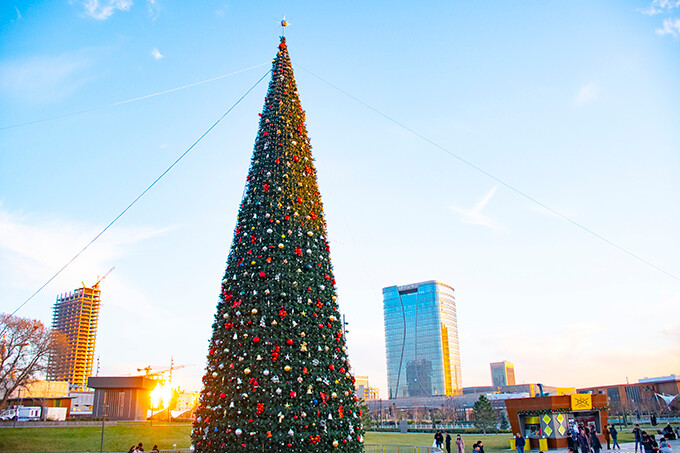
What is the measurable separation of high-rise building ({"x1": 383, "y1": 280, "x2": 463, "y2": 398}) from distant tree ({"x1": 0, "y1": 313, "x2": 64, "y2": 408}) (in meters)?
141

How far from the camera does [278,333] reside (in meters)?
9.91

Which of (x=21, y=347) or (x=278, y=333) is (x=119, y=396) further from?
(x=278, y=333)

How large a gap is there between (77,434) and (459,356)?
16273cm

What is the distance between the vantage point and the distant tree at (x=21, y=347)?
37.1 m

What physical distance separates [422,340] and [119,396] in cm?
14154

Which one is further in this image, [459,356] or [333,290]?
[459,356]

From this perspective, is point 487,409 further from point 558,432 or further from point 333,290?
point 333,290

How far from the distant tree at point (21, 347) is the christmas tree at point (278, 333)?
36.2 m

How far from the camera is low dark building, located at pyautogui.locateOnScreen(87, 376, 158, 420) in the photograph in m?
36.6

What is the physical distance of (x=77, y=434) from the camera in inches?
1090

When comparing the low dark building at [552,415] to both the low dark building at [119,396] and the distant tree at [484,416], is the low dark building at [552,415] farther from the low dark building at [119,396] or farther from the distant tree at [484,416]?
the low dark building at [119,396]

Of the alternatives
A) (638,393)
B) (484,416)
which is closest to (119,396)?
(484,416)

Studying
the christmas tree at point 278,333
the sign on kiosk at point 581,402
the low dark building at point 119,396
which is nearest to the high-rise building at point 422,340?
the low dark building at point 119,396

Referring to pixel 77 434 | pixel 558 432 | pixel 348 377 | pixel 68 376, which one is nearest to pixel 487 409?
pixel 558 432
